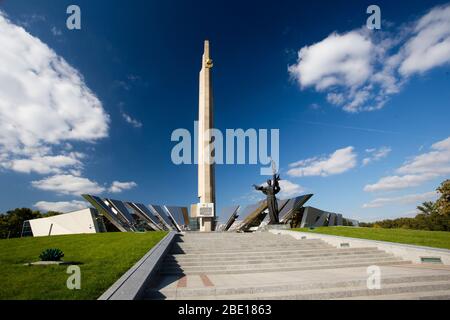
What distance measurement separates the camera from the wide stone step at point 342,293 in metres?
4.68

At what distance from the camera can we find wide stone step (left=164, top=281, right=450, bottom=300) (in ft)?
15.3

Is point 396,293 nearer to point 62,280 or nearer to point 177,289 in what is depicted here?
point 177,289

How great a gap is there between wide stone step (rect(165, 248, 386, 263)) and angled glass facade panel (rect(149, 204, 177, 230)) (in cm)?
2801

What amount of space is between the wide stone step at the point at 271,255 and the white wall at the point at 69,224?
88.7 ft

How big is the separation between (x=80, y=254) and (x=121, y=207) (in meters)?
26.2

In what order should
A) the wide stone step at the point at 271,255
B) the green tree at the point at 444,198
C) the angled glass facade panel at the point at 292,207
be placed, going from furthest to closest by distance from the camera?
1. the angled glass facade panel at the point at 292,207
2. the green tree at the point at 444,198
3. the wide stone step at the point at 271,255

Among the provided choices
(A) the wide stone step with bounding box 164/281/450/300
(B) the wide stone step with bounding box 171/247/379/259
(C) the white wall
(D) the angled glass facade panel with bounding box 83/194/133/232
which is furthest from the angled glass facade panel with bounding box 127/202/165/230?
(A) the wide stone step with bounding box 164/281/450/300

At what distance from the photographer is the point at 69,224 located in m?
32.1

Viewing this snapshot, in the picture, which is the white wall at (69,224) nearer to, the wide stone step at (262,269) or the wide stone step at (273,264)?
the wide stone step at (273,264)

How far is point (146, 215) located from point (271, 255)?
93.8 feet

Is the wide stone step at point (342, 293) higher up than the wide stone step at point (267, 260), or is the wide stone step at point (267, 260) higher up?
the wide stone step at point (342, 293)

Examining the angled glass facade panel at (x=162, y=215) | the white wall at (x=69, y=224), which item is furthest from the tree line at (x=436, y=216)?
the white wall at (x=69, y=224)

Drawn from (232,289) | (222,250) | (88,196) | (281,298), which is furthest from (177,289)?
Result: (88,196)
